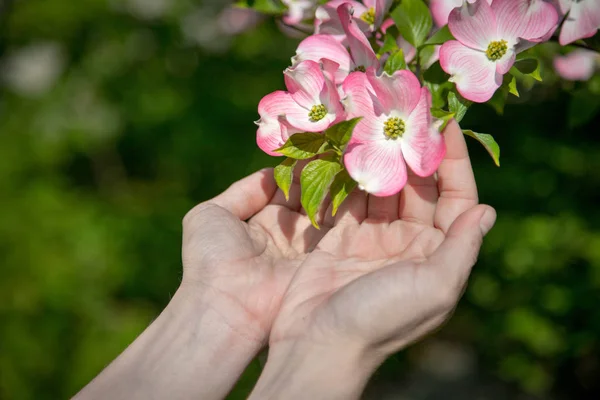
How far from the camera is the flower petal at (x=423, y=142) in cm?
73

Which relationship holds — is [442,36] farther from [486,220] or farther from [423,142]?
[486,220]

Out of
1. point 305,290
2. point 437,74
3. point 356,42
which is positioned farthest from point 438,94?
point 305,290

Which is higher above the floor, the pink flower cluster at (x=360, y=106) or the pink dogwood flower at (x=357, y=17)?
the pink dogwood flower at (x=357, y=17)

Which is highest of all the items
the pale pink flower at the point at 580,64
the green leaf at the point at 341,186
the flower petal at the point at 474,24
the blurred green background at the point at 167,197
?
the flower petal at the point at 474,24

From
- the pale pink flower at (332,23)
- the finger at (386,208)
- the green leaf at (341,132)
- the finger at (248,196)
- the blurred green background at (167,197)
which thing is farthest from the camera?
the blurred green background at (167,197)

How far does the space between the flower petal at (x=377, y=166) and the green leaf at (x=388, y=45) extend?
0.13 meters

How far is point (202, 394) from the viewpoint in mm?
892

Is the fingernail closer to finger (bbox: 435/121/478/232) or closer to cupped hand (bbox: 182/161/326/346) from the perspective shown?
finger (bbox: 435/121/478/232)

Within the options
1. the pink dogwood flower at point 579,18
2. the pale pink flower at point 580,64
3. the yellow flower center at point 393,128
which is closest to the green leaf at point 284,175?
the yellow flower center at point 393,128

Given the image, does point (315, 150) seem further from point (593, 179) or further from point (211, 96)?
point (211, 96)

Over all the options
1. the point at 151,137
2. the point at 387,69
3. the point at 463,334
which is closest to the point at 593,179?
the point at 463,334

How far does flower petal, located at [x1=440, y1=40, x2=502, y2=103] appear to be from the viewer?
0.72m

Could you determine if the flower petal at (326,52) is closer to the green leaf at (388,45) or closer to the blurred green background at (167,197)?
the green leaf at (388,45)

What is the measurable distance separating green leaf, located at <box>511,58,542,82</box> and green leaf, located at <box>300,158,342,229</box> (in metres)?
0.28
